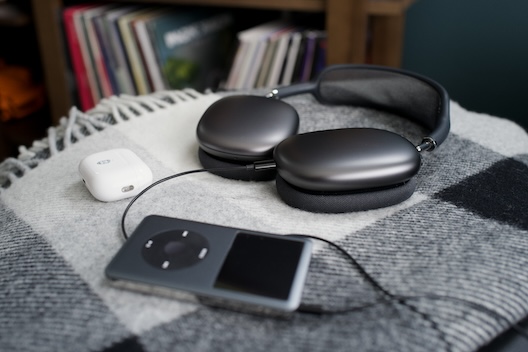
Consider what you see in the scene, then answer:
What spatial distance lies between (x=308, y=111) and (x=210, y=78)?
0.63 metres

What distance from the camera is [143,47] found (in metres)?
1.11

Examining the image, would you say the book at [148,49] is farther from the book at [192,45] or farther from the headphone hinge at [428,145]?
the headphone hinge at [428,145]

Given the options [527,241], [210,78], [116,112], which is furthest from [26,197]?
[210,78]

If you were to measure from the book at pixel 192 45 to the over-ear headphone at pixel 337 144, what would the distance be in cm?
→ 56

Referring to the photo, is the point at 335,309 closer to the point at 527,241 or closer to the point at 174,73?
the point at 527,241

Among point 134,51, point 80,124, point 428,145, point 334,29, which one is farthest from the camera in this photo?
point 134,51

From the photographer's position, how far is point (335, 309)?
347mm

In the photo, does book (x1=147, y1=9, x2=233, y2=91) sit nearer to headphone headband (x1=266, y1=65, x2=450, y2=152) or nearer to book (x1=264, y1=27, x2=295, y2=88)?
book (x1=264, y1=27, x2=295, y2=88)

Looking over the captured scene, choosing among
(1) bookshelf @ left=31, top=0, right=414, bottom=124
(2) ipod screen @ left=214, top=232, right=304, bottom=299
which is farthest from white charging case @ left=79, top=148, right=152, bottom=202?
(1) bookshelf @ left=31, top=0, right=414, bottom=124

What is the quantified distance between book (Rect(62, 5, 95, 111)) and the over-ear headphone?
70 centimetres

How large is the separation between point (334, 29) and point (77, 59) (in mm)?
570

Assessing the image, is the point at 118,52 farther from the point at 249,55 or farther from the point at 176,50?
the point at 249,55

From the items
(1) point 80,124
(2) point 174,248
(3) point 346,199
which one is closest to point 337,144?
(3) point 346,199

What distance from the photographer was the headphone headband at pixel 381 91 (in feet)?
1.84
